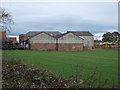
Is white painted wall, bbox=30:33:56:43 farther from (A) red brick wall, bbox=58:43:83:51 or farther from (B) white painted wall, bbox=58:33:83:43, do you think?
(A) red brick wall, bbox=58:43:83:51

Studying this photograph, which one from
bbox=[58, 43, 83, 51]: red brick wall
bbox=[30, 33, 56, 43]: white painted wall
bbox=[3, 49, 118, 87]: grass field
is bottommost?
bbox=[3, 49, 118, 87]: grass field

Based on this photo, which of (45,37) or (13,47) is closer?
(13,47)

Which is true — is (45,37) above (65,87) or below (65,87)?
above

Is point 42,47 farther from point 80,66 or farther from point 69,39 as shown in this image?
point 80,66

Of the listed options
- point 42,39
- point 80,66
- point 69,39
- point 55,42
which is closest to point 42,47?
point 42,39

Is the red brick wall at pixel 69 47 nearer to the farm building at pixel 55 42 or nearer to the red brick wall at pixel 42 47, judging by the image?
the farm building at pixel 55 42

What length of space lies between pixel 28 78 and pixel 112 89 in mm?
3137

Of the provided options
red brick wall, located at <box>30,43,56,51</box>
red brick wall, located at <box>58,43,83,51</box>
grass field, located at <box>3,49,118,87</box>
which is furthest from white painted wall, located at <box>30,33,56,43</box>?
grass field, located at <box>3,49,118,87</box>

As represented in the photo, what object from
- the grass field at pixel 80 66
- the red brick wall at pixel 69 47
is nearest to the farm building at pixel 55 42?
the red brick wall at pixel 69 47

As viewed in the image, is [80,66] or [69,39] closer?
[80,66]

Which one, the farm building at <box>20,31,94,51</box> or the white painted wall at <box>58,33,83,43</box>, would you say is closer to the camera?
the farm building at <box>20,31,94,51</box>

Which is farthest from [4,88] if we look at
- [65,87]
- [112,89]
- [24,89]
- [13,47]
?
[13,47]

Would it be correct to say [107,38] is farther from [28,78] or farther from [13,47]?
[28,78]

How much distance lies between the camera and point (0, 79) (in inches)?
277
